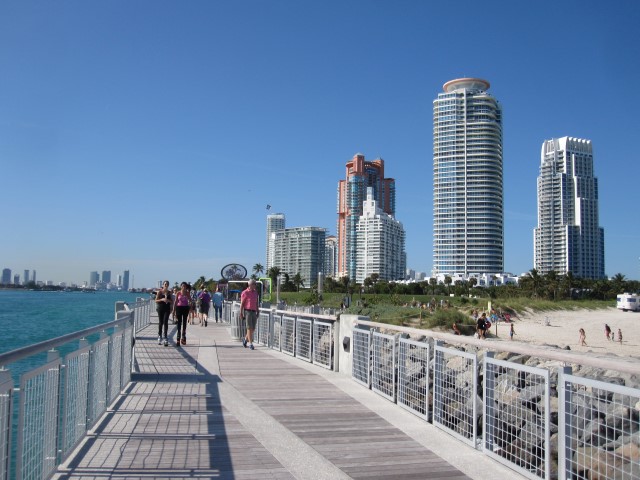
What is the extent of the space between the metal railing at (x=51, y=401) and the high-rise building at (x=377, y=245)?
165 m

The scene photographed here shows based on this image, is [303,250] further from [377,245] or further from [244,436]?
[244,436]

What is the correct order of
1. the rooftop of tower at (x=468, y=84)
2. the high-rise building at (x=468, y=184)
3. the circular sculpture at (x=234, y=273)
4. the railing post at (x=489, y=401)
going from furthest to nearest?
1. the rooftop of tower at (x=468, y=84)
2. the high-rise building at (x=468, y=184)
3. the circular sculpture at (x=234, y=273)
4. the railing post at (x=489, y=401)

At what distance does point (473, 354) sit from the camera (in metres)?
5.46

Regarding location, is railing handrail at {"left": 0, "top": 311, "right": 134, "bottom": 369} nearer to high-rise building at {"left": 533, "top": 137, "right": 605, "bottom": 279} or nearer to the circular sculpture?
the circular sculpture

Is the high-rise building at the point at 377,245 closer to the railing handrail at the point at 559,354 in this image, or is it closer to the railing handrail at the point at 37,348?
the railing handrail at the point at 559,354

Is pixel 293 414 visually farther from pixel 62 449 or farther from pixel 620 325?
pixel 620 325

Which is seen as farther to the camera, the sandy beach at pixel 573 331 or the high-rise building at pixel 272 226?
the high-rise building at pixel 272 226

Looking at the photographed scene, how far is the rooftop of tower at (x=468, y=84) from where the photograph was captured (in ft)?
459

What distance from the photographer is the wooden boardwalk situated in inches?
182

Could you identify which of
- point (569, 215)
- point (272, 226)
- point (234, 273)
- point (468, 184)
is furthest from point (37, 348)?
point (272, 226)

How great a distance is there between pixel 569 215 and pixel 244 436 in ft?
593

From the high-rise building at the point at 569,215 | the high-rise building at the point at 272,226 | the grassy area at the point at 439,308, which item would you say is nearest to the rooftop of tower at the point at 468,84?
the high-rise building at the point at 569,215

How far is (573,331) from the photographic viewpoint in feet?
154

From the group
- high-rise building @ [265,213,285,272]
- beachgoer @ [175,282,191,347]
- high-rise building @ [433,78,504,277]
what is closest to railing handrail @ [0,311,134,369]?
beachgoer @ [175,282,191,347]
